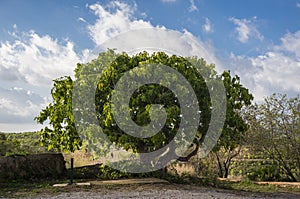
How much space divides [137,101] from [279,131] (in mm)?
6721

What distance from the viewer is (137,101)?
1070cm

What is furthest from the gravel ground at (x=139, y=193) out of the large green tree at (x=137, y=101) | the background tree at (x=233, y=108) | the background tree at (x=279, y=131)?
the background tree at (x=279, y=131)

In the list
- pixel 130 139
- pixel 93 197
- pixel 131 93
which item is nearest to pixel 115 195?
pixel 93 197

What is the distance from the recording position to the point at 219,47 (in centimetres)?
1170

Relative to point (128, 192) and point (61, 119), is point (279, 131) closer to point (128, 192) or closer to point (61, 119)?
point (128, 192)

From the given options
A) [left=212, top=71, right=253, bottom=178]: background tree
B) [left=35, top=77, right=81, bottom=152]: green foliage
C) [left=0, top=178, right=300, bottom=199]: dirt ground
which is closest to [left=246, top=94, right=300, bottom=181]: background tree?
[left=212, top=71, right=253, bottom=178]: background tree

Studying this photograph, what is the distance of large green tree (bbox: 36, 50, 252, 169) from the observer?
10898 millimetres

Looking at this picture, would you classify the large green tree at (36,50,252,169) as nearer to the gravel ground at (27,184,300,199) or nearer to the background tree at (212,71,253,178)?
the background tree at (212,71,253,178)

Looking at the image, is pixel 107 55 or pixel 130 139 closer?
pixel 130 139

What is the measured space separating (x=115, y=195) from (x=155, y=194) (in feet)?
3.11

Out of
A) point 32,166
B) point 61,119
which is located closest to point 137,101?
point 61,119

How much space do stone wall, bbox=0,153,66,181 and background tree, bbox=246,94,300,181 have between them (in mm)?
7332

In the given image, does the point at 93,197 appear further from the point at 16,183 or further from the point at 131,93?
the point at 16,183

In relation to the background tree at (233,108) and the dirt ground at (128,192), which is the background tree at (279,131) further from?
the dirt ground at (128,192)
